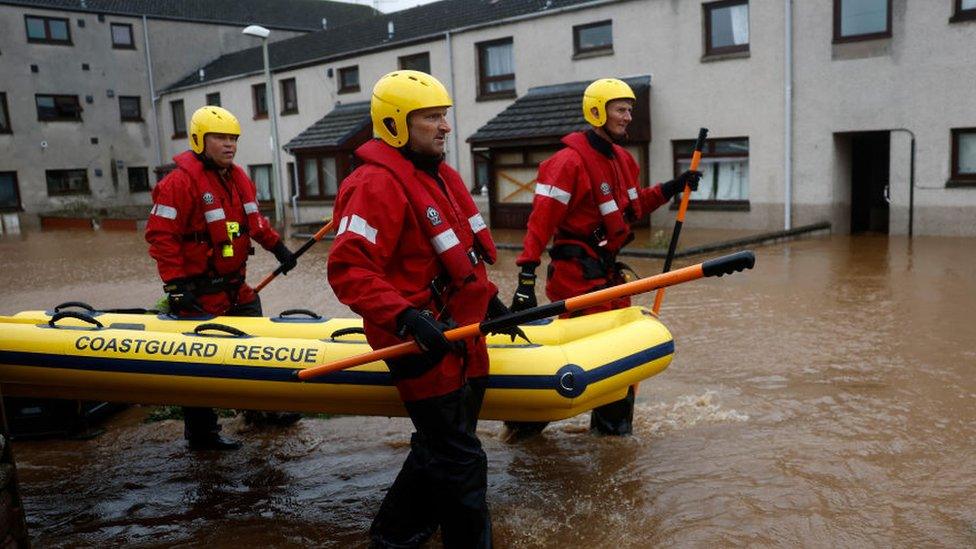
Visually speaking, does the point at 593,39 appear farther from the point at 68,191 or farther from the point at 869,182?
the point at 68,191

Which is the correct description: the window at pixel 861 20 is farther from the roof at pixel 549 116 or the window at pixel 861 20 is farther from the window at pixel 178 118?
the window at pixel 178 118

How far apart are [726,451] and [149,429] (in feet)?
13.2

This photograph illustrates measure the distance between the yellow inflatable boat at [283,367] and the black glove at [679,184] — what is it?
3.68 feet

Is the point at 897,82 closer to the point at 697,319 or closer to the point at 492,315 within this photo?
the point at 697,319

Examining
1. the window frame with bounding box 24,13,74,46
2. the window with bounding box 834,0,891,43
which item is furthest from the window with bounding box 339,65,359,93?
the window with bounding box 834,0,891,43

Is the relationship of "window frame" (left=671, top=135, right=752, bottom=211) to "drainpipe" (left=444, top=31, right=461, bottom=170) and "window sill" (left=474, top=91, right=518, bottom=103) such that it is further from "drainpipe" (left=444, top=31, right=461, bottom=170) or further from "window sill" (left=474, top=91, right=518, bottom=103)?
"drainpipe" (left=444, top=31, right=461, bottom=170)

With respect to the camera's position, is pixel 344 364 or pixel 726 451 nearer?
pixel 344 364

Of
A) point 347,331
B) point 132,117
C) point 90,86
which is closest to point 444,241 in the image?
point 347,331

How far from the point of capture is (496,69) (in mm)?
21000

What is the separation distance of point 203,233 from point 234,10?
1293 inches

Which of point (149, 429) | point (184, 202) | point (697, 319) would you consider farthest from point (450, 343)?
point (697, 319)

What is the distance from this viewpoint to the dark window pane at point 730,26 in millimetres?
16281

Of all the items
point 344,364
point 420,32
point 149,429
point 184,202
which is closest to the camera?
point 344,364

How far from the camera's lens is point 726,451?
185 inches
